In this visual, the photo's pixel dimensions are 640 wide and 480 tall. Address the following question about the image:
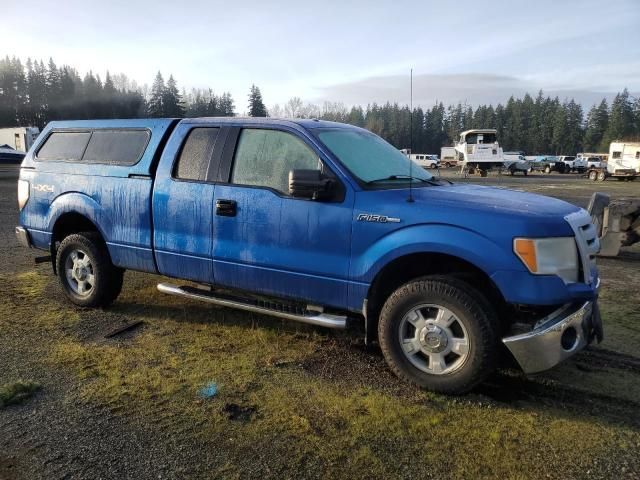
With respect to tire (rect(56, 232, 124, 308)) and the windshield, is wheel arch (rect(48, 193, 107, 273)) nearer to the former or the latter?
tire (rect(56, 232, 124, 308))

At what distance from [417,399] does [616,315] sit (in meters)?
3.17

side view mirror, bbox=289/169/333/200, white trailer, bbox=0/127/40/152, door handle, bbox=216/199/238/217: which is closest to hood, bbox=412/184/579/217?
side view mirror, bbox=289/169/333/200

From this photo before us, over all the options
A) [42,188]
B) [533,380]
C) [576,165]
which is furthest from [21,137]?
[576,165]

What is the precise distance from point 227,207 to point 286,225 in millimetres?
600

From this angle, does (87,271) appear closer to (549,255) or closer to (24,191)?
(24,191)

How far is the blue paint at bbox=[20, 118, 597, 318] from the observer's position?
3.35 meters

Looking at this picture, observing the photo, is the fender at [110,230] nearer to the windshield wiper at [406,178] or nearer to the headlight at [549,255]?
the windshield wiper at [406,178]

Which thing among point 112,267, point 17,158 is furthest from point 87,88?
point 112,267

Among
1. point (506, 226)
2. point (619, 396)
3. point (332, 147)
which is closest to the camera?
point (506, 226)

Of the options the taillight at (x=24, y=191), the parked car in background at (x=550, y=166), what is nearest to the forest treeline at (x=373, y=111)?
the parked car in background at (x=550, y=166)

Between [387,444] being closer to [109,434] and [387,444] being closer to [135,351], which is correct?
[109,434]

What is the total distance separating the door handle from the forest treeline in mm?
52667

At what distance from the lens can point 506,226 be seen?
3289 millimetres

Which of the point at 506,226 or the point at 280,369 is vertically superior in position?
the point at 506,226
